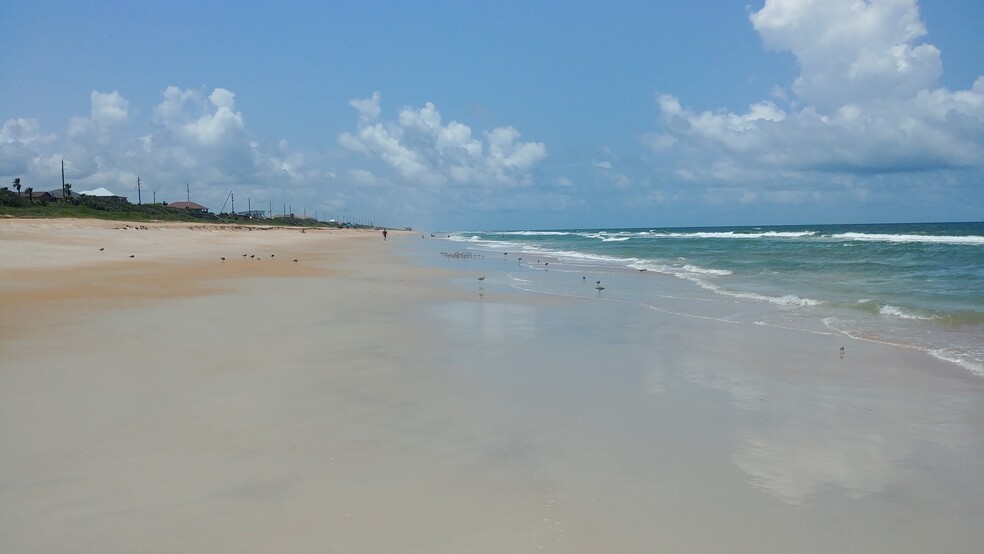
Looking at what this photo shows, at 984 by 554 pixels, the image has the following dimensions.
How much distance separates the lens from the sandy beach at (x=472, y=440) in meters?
3.65

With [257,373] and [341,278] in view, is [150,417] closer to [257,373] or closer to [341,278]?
[257,373]

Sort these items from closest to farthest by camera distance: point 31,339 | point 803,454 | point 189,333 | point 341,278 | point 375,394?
point 803,454 < point 375,394 < point 31,339 < point 189,333 < point 341,278

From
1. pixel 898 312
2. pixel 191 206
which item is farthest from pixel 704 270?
pixel 191 206

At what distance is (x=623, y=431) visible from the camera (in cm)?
536

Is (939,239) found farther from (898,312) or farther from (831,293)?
(898,312)

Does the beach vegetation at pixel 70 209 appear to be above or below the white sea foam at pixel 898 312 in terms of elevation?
above

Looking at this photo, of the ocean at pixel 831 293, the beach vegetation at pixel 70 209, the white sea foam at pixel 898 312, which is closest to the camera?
the ocean at pixel 831 293

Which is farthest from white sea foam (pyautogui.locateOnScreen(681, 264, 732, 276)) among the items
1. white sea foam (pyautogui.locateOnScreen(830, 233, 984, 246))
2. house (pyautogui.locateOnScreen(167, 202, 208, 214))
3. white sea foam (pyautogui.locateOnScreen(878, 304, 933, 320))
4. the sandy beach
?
house (pyautogui.locateOnScreen(167, 202, 208, 214))

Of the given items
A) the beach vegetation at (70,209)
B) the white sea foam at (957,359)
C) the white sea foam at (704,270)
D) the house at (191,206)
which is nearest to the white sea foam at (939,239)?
the white sea foam at (704,270)

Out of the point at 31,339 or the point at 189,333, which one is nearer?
the point at 31,339

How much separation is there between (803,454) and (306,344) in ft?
20.5

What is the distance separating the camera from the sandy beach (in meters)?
3.65

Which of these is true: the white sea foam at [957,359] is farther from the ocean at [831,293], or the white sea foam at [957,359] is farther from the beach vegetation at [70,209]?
the beach vegetation at [70,209]

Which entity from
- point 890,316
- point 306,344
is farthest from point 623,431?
point 890,316
